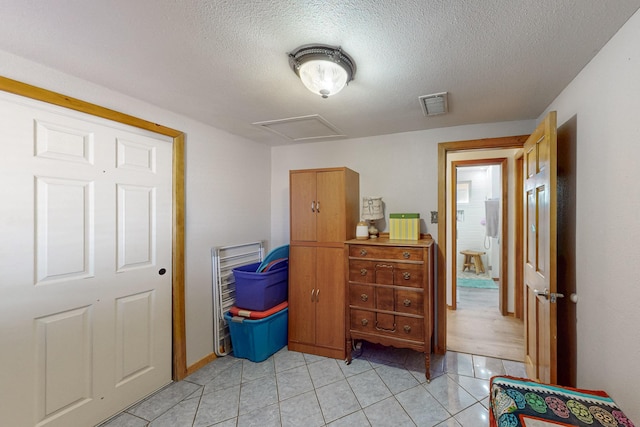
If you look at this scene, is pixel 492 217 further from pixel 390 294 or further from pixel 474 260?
pixel 390 294

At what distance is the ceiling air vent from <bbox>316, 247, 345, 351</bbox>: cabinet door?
1.43 meters

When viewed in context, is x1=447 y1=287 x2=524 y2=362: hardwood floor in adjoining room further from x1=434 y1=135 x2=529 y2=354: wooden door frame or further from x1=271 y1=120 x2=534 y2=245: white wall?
x1=271 y1=120 x2=534 y2=245: white wall

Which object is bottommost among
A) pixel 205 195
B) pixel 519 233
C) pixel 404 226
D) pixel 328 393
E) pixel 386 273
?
pixel 328 393

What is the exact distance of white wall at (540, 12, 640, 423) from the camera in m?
1.21

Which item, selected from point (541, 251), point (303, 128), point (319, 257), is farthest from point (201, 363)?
point (541, 251)

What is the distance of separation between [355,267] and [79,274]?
201cm

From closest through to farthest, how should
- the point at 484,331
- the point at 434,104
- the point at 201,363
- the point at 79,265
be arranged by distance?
the point at 79,265 < the point at 434,104 < the point at 201,363 < the point at 484,331

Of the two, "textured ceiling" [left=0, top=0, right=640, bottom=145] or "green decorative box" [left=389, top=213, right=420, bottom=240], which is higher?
"textured ceiling" [left=0, top=0, right=640, bottom=145]

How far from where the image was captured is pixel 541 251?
1.87 metres

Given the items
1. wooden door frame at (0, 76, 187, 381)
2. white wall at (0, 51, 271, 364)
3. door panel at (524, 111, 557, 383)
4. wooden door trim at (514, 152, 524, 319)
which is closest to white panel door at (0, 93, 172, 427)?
wooden door frame at (0, 76, 187, 381)

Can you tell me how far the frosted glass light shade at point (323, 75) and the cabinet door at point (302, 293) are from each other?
1.65m

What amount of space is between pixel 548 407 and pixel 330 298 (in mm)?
1778

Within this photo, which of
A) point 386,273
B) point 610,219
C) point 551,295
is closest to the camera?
point 610,219

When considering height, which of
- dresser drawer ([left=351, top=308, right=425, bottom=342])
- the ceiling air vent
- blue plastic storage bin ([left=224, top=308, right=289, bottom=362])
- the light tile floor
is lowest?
the light tile floor
